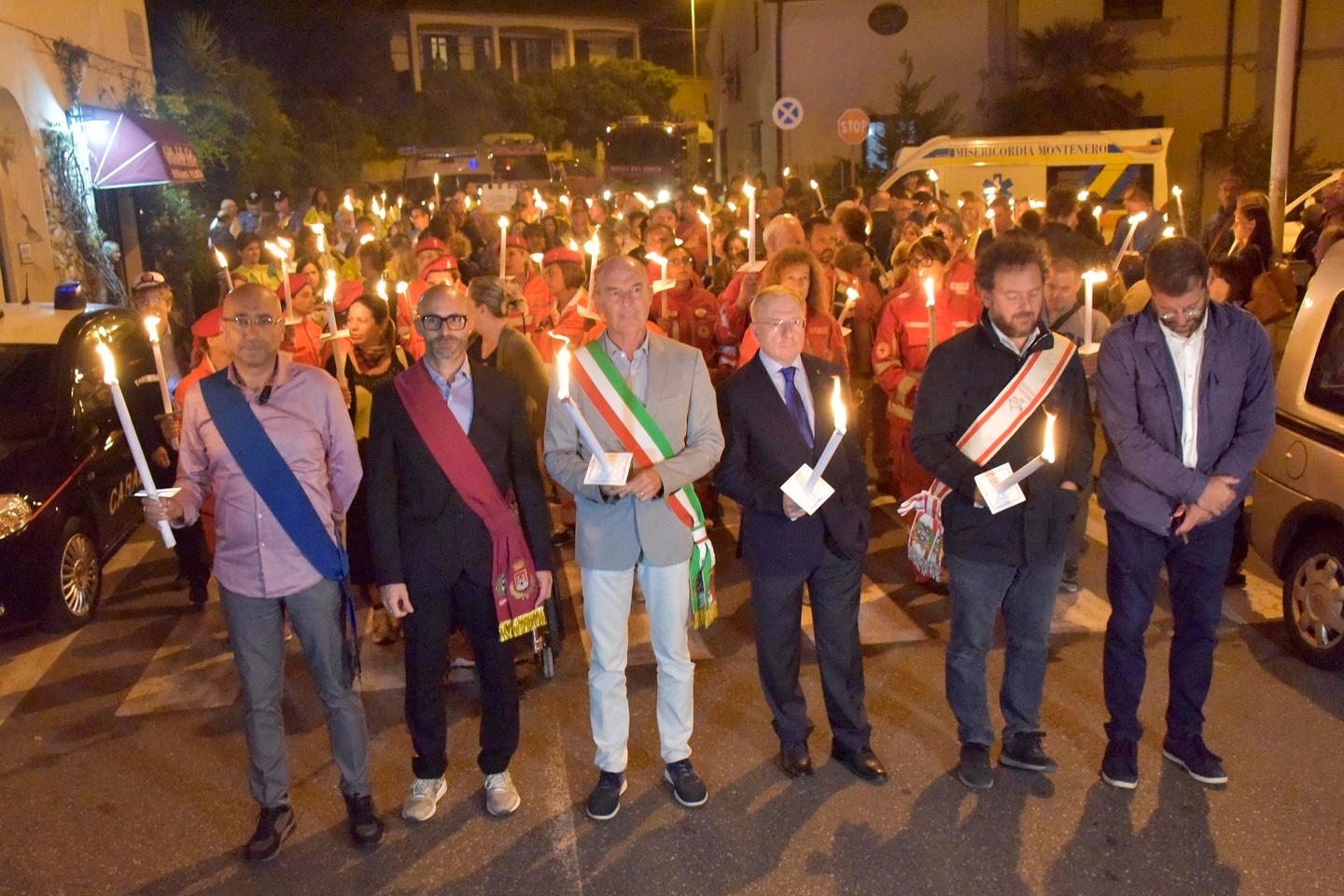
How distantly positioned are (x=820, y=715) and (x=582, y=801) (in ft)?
4.01

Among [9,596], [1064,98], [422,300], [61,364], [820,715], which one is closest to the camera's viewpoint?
[422,300]

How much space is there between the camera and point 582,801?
4.60m

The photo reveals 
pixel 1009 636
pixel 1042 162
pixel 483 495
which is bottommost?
pixel 1009 636

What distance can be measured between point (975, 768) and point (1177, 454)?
142 cm

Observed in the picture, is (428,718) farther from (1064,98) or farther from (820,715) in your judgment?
(1064,98)

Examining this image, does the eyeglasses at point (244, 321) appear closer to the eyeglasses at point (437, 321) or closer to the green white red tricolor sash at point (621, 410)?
the eyeglasses at point (437, 321)

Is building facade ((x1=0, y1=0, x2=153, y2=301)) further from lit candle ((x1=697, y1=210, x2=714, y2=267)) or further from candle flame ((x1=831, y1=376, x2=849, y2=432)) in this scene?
candle flame ((x1=831, y1=376, x2=849, y2=432))

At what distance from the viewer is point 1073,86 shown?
1032 inches

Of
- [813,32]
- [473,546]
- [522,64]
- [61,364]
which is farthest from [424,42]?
[473,546]

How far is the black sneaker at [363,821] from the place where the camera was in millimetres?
4348

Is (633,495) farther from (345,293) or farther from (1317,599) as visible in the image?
(345,293)

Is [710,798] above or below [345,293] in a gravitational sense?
below

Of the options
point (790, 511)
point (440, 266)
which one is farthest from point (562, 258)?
point (790, 511)

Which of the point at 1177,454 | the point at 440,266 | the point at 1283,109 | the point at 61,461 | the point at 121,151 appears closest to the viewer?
the point at 1177,454
